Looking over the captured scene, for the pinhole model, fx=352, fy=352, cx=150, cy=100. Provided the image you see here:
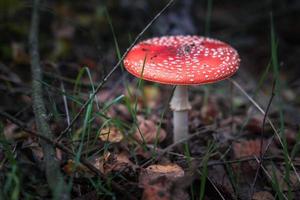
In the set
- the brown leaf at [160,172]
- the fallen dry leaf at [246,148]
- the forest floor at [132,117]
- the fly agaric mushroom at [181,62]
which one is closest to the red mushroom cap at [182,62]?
the fly agaric mushroom at [181,62]

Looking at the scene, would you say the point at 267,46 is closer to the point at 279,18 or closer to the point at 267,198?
the point at 279,18

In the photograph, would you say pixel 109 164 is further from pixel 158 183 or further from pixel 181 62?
pixel 181 62

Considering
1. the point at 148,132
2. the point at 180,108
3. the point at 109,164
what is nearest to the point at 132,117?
the point at 148,132

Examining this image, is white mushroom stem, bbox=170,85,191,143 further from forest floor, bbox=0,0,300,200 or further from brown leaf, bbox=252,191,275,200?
brown leaf, bbox=252,191,275,200

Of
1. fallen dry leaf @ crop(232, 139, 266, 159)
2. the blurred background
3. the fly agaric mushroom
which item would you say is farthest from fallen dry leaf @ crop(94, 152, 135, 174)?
the blurred background

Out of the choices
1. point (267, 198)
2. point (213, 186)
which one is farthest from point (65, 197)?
point (267, 198)

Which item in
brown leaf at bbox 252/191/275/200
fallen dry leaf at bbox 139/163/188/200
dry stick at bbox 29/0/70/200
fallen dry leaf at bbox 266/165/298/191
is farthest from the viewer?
fallen dry leaf at bbox 266/165/298/191

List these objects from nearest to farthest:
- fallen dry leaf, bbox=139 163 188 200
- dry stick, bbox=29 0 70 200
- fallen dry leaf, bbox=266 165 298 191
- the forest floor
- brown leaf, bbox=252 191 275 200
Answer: dry stick, bbox=29 0 70 200 < fallen dry leaf, bbox=139 163 188 200 < the forest floor < brown leaf, bbox=252 191 275 200 < fallen dry leaf, bbox=266 165 298 191
